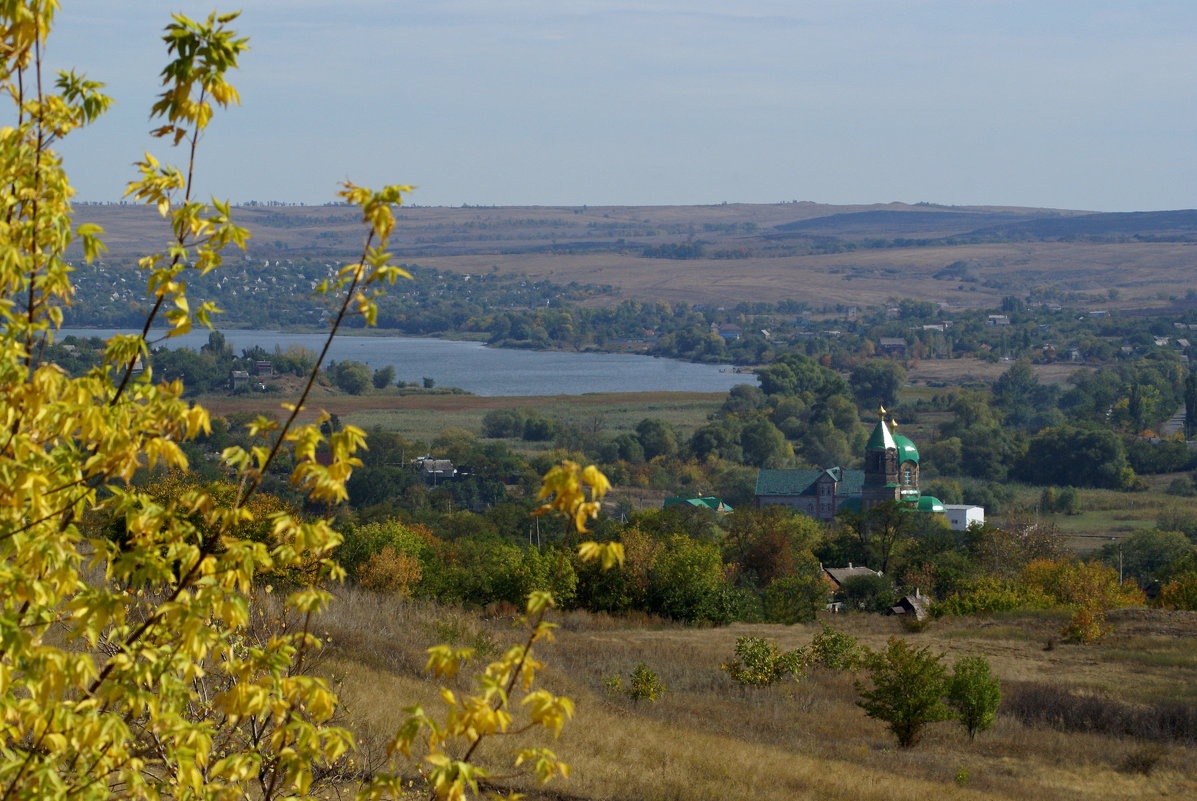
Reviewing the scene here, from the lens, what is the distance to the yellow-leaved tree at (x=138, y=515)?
4.08 m

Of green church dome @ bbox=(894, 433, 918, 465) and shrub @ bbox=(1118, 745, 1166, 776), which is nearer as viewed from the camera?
shrub @ bbox=(1118, 745, 1166, 776)

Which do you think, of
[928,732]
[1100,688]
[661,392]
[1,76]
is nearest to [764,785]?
[928,732]

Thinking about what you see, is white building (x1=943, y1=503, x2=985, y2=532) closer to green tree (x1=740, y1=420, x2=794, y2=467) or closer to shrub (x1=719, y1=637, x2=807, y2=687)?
green tree (x1=740, y1=420, x2=794, y2=467)

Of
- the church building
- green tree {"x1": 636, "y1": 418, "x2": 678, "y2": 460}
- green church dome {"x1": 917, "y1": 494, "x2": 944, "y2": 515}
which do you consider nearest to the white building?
the church building

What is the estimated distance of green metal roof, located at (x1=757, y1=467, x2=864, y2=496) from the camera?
7994cm

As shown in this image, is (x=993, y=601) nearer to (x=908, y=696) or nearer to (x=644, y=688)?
(x=908, y=696)

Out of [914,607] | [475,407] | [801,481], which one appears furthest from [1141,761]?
[475,407]

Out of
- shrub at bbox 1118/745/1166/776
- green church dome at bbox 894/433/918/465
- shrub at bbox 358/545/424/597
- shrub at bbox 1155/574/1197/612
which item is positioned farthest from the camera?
green church dome at bbox 894/433/918/465

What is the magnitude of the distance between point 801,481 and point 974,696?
64727 millimetres

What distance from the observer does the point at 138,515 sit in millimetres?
4555

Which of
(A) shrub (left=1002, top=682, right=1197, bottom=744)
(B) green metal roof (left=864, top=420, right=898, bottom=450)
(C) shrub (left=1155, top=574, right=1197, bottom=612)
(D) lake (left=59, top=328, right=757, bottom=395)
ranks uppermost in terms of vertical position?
(A) shrub (left=1002, top=682, right=1197, bottom=744)

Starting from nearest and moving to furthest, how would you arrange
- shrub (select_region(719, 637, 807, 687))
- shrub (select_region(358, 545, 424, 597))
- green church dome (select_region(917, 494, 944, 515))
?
shrub (select_region(719, 637, 807, 687)) < shrub (select_region(358, 545, 424, 597)) < green church dome (select_region(917, 494, 944, 515))

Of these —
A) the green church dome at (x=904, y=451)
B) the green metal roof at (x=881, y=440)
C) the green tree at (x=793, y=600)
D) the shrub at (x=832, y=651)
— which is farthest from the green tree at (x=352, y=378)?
the shrub at (x=832, y=651)

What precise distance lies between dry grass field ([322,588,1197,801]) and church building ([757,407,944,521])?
45.8 m
